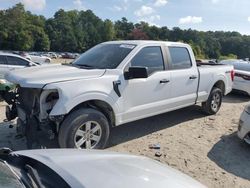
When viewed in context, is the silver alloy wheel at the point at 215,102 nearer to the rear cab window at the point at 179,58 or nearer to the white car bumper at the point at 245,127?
the rear cab window at the point at 179,58

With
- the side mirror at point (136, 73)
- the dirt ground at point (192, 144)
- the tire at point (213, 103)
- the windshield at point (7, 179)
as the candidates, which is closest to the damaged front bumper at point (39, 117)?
the dirt ground at point (192, 144)

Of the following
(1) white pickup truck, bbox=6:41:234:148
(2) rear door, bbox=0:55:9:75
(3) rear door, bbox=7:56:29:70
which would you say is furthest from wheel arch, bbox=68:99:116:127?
(3) rear door, bbox=7:56:29:70

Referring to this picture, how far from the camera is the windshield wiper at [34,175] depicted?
207 centimetres

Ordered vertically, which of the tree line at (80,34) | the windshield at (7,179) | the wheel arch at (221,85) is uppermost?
the tree line at (80,34)

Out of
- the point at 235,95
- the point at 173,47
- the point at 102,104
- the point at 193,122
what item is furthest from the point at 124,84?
the point at 235,95

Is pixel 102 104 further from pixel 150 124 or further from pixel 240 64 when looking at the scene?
pixel 240 64

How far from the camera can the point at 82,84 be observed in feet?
16.3

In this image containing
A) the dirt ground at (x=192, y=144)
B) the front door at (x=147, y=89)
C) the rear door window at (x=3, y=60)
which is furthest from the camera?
the rear door window at (x=3, y=60)

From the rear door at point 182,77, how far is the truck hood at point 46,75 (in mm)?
1872

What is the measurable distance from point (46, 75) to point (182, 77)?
9.93 feet

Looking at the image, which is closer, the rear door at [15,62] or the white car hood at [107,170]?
the white car hood at [107,170]

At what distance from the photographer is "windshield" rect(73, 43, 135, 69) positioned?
577 centimetres

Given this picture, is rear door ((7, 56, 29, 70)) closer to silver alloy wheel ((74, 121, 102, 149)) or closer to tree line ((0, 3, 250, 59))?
silver alloy wheel ((74, 121, 102, 149))

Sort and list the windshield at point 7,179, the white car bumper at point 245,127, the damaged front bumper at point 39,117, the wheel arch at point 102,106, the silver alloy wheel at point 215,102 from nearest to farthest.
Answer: the windshield at point 7,179, the damaged front bumper at point 39,117, the wheel arch at point 102,106, the white car bumper at point 245,127, the silver alloy wheel at point 215,102
